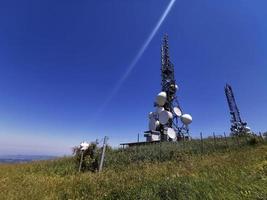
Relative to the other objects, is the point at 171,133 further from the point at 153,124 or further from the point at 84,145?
the point at 84,145

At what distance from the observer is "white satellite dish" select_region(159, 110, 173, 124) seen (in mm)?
34344

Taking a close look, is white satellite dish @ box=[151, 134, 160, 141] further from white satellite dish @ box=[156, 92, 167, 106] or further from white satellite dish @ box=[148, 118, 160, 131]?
→ white satellite dish @ box=[156, 92, 167, 106]

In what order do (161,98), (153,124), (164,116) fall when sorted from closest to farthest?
(164,116) → (161,98) → (153,124)

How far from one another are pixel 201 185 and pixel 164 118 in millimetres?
30078

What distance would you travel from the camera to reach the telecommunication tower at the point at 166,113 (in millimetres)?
34375

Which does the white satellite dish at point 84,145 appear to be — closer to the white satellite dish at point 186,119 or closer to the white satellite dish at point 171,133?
the white satellite dish at point 171,133

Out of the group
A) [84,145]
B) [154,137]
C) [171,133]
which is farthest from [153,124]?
[84,145]

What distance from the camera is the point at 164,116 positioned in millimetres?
34656

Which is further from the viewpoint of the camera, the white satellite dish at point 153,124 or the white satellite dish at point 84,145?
the white satellite dish at point 153,124

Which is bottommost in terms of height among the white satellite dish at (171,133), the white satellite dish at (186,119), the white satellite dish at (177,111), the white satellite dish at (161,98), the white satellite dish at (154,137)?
the white satellite dish at (154,137)

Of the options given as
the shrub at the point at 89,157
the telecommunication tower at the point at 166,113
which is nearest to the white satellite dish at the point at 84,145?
the shrub at the point at 89,157

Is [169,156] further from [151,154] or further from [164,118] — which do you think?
[164,118]

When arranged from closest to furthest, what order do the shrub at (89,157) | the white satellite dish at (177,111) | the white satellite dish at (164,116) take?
1. the shrub at (89,157)
2. the white satellite dish at (164,116)
3. the white satellite dish at (177,111)

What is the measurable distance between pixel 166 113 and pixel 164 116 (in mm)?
646
